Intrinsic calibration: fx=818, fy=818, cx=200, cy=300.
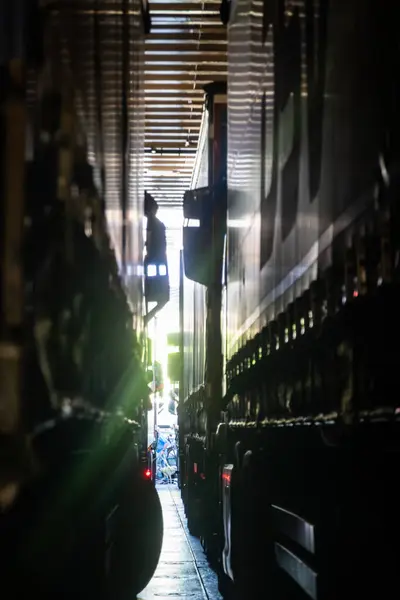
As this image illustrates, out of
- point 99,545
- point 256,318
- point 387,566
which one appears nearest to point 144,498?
point 256,318

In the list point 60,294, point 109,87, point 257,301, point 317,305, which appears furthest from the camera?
point 257,301

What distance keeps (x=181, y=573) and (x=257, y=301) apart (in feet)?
16.3

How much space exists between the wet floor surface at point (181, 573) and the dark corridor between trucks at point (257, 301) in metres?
3.21

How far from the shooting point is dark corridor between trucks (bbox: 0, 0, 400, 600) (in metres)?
1.34

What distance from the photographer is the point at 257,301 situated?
354 centimetres

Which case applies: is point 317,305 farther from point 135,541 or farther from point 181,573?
point 181,573

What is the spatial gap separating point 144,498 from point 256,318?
1.34 metres

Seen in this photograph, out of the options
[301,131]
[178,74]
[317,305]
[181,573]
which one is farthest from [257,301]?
[178,74]

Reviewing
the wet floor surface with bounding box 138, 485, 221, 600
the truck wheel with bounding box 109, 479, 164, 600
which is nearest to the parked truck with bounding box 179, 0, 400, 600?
the truck wheel with bounding box 109, 479, 164, 600

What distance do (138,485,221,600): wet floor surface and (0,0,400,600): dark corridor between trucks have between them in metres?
3.21

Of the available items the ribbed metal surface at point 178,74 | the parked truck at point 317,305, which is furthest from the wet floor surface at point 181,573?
the ribbed metal surface at point 178,74

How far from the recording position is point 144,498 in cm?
432

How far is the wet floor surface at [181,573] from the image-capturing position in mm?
6648

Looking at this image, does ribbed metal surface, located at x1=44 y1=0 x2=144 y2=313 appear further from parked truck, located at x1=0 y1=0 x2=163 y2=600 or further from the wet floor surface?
the wet floor surface
